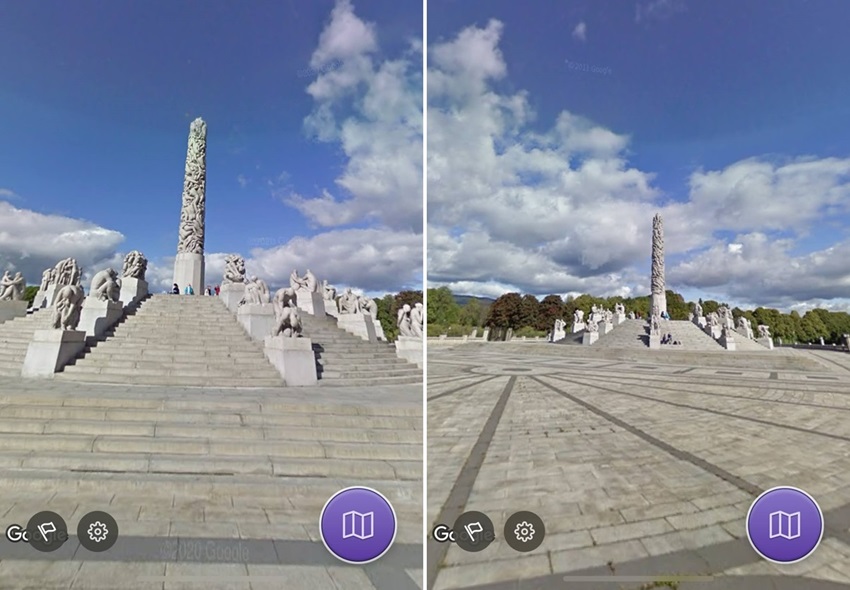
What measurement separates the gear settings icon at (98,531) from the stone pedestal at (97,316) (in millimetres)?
10099

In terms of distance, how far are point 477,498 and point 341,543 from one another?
821mm

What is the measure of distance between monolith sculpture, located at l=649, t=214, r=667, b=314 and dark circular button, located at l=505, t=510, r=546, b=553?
48.3 m

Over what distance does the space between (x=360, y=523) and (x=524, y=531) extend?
0.82 m

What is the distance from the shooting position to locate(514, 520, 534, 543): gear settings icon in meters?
2.18

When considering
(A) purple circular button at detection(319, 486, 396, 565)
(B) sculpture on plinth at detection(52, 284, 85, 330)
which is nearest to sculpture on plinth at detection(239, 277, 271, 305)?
(B) sculpture on plinth at detection(52, 284, 85, 330)

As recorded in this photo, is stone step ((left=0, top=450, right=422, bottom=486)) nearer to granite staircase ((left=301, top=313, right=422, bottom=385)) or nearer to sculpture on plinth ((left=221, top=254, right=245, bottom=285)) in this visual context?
granite staircase ((left=301, top=313, right=422, bottom=385))

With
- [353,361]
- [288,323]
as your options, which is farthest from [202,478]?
[353,361]

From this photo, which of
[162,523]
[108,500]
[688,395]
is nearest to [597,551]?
[162,523]

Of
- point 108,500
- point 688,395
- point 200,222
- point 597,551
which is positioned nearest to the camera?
point 597,551

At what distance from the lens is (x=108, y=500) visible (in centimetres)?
375

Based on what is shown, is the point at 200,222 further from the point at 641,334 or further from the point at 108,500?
the point at 641,334

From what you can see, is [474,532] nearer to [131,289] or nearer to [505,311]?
[131,289]

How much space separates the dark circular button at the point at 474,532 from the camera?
2.15 metres

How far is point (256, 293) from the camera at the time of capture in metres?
12.1
